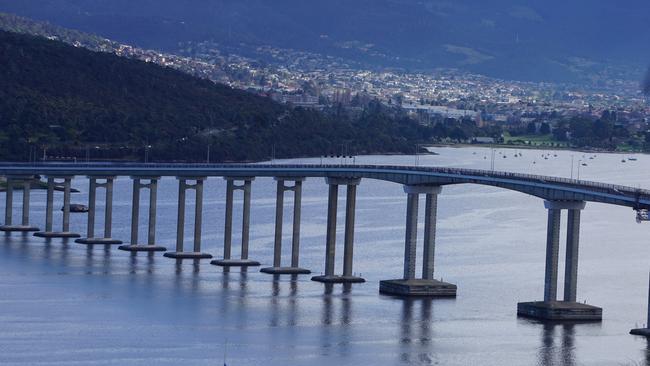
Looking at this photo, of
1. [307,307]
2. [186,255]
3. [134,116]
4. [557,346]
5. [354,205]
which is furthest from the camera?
[134,116]

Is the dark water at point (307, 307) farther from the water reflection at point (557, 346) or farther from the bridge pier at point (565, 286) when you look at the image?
the bridge pier at point (565, 286)

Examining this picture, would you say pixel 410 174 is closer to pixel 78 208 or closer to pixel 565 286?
pixel 565 286

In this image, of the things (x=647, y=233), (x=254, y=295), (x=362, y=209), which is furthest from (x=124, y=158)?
(x=254, y=295)

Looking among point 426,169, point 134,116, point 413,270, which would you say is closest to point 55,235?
point 426,169

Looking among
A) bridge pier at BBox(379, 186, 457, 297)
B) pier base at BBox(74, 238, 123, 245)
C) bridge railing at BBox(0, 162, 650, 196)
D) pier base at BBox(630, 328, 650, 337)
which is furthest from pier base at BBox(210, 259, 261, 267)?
pier base at BBox(630, 328, 650, 337)

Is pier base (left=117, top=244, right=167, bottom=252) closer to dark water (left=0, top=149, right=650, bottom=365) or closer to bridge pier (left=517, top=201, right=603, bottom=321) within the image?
dark water (left=0, top=149, right=650, bottom=365)

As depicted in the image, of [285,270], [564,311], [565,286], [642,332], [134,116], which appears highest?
[134,116]

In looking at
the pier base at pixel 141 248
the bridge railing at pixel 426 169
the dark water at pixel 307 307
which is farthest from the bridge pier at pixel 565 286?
the pier base at pixel 141 248
